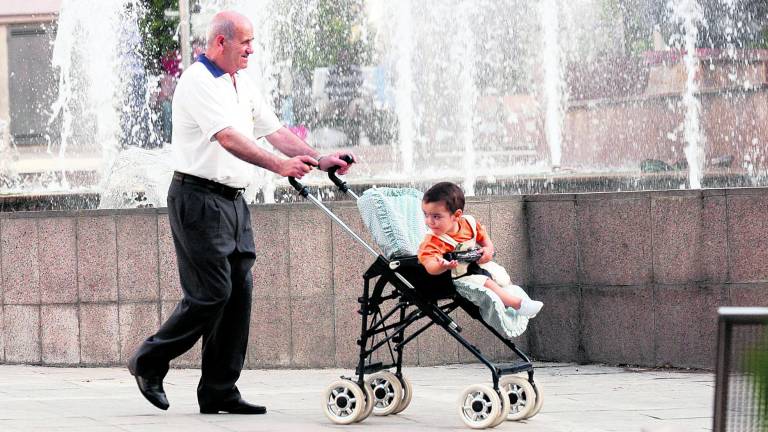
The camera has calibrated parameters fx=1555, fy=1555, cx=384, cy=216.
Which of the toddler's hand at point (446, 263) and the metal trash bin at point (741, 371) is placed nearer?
the metal trash bin at point (741, 371)

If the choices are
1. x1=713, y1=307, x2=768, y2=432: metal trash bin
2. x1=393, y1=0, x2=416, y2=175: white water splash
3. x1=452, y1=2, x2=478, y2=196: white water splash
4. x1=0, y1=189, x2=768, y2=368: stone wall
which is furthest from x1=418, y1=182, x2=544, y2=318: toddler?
x1=393, y1=0, x2=416, y2=175: white water splash

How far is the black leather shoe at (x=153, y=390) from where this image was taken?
673 cm

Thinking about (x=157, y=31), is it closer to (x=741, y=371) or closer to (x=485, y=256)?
(x=485, y=256)

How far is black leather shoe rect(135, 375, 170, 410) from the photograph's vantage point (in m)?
6.73

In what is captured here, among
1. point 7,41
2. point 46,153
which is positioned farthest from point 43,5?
point 46,153

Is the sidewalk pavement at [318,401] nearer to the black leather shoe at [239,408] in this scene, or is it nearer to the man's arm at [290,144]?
the black leather shoe at [239,408]

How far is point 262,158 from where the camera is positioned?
6387mm

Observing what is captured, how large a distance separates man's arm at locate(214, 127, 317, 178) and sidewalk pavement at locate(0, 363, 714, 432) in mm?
1061

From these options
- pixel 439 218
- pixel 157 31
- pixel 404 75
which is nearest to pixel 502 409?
pixel 439 218

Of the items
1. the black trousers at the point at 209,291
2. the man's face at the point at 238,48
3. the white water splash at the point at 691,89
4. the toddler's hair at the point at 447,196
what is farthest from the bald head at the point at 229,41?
the white water splash at the point at 691,89

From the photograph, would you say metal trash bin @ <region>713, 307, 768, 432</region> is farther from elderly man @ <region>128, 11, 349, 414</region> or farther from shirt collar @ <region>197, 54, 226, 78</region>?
shirt collar @ <region>197, 54, 226, 78</region>

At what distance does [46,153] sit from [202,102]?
22.9 meters

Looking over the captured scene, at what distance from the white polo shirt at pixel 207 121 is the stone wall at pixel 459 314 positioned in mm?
1927

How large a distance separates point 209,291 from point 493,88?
75.9ft
